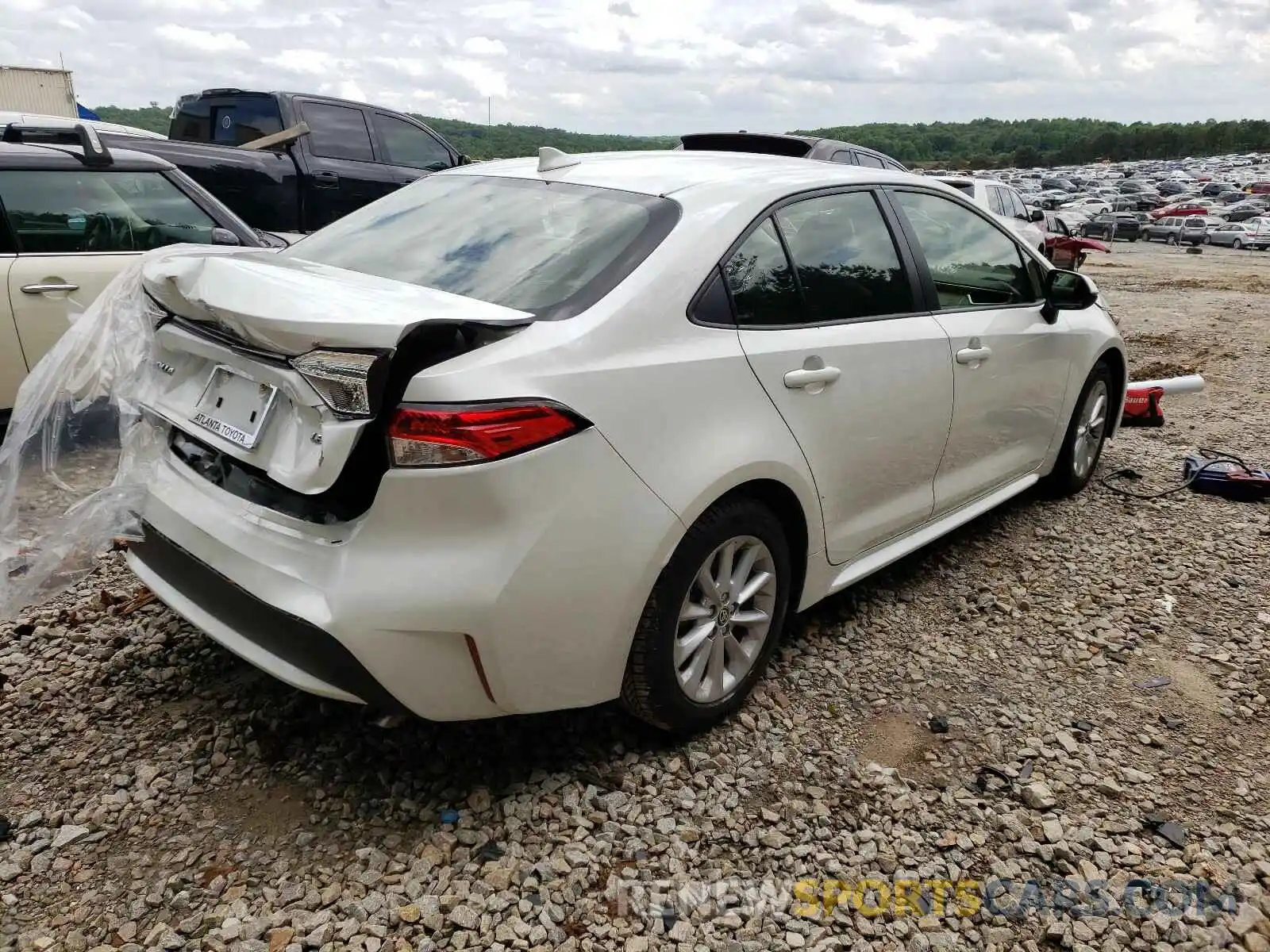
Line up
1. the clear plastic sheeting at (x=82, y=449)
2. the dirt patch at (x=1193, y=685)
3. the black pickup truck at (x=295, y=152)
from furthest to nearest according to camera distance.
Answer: the black pickup truck at (x=295, y=152), the dirt patch at (x=1193, y=685), the clear plastic sheeting at (x=82, y=449)

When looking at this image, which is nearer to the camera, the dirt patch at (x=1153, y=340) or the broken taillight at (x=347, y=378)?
the broken taillight at (x=347, y=378)

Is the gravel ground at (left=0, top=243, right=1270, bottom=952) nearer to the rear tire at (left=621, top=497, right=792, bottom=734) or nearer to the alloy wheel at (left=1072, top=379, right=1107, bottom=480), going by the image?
the rear tire at (left=621, top=497, right=792, bottom=734)

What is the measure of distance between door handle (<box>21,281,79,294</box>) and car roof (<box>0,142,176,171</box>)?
60 cm

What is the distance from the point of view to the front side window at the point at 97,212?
184 inches

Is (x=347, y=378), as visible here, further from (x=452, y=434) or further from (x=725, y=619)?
(x=725, y=619)

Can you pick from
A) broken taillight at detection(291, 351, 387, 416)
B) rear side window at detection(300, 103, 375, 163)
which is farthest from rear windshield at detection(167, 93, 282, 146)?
broken taillight at detection(291, 351, 387, 416)

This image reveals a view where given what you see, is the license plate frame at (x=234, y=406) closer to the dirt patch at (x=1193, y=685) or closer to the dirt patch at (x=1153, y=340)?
the dirt patch at (x=1193, y=685)

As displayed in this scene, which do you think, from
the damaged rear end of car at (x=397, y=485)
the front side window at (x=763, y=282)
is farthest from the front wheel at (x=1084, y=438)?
the damaged rear end of car at (x=397, y=485)

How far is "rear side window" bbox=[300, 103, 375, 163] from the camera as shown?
359 inches

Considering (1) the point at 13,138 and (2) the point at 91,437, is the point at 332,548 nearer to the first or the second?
(2) the point at 91,437

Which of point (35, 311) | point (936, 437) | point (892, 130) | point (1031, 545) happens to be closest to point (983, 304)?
point (936, 437)

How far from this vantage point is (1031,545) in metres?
4.35

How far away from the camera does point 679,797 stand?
2562mm

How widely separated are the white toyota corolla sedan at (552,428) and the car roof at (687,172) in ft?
0.06
